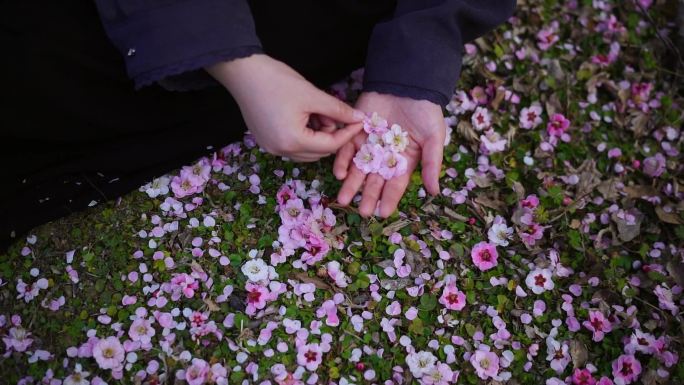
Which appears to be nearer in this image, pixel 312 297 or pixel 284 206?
pixel 312 297

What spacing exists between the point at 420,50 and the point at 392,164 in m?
0.46

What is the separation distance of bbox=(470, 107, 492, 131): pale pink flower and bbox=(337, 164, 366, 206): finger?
790mm

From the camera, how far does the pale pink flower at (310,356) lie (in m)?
2.20

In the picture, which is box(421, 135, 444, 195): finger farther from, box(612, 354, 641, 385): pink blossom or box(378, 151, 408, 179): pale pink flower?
box(612, 354, 641, 385): pink blossom

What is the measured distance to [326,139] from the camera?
211cm

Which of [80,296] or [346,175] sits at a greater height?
[346,175]

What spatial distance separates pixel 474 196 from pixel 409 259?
1.54ft

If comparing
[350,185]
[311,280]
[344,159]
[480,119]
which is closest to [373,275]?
[311,280]

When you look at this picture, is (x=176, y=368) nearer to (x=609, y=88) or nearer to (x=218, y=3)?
(x=218, y=3)

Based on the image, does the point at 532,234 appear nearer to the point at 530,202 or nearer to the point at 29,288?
the point at 530,202

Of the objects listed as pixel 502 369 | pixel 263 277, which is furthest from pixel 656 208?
pixel 263 277

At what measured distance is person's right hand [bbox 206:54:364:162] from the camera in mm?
2014

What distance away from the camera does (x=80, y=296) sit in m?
2.29

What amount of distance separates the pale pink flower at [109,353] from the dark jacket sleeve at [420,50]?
1.39 metres
